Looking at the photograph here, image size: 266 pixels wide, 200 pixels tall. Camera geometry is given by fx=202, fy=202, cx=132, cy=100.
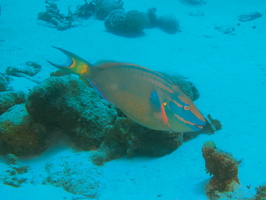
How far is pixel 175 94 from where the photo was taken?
157 centimetres

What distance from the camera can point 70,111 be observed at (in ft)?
13.2

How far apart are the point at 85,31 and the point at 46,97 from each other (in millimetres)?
9579

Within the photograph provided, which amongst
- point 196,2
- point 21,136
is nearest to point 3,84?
point 21,136

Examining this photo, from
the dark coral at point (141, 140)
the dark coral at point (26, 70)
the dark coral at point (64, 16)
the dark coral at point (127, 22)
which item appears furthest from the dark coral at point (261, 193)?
the dark coral at point (64, 16)

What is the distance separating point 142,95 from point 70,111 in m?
2.80

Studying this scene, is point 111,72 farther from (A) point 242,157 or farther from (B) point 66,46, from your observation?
(B) point 66,46

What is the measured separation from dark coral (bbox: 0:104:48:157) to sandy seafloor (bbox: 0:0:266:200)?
0.66 feet

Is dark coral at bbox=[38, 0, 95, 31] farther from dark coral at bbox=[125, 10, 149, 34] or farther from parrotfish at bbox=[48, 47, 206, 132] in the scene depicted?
parrotfish at bbox=[48, 47, 206, 132]

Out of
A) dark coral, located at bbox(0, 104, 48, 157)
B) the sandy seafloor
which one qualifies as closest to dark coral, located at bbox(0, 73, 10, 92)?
the sandy seafloor

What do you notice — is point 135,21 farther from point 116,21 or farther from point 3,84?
point 3,84

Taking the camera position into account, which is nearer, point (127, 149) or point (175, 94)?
point (175, 94)

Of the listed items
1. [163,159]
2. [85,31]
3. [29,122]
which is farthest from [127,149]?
[85,31]

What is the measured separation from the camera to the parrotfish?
1.51m

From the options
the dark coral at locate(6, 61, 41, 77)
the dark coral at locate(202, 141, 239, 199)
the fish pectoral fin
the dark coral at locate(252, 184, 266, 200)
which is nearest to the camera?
the fish pectoral fin
